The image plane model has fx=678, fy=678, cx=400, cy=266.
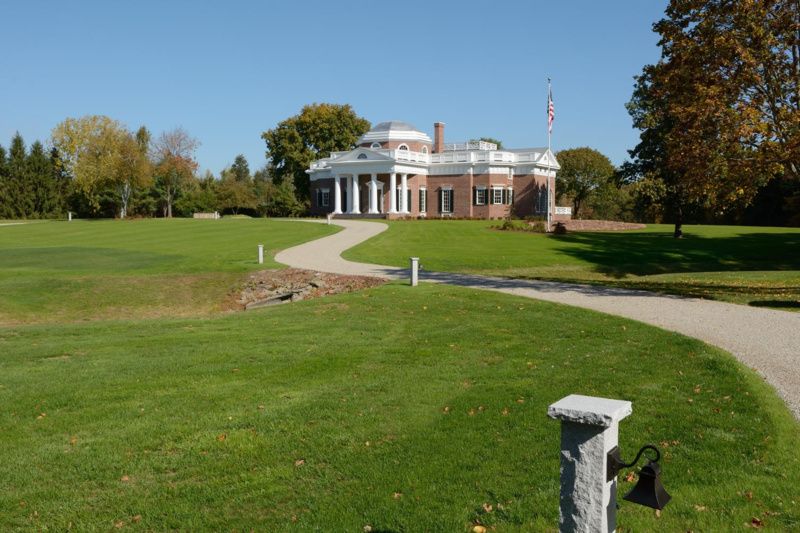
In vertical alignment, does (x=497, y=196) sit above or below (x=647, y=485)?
above

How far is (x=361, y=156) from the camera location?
6059 cm

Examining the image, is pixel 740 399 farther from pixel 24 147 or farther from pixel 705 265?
pixel 24 147

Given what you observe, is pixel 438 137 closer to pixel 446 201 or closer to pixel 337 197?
pixel 446 201

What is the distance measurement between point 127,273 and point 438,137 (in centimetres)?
4438

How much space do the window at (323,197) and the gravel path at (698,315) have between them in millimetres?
40928

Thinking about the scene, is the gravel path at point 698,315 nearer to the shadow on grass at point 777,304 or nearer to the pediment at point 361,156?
the shadow on grass at point 777,304

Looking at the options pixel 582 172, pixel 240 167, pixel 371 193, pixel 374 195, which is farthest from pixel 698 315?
pixel 240 167

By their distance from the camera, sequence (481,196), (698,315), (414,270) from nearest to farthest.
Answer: (698,315), (414,270), (481,196)

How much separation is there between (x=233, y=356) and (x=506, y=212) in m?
51.0

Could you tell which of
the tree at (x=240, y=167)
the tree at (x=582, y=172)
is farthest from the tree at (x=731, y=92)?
the tree at (x=240, y=167)

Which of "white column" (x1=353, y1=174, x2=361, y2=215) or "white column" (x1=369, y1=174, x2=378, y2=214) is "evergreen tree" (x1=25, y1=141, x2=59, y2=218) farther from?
"white column" (x1=369, y1=174, x2=378, y2=214)

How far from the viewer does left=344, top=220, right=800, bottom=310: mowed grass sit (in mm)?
20641

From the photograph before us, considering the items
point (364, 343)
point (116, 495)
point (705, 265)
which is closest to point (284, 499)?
point (116, 495)

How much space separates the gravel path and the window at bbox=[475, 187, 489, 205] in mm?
35635
